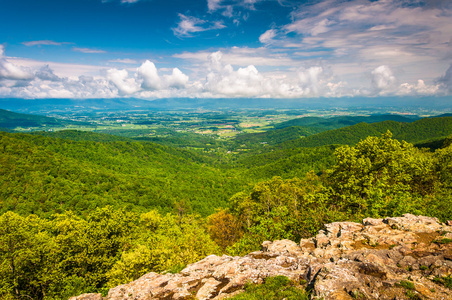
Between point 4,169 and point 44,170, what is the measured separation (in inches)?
513

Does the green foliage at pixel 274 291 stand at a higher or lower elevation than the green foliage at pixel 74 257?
higher

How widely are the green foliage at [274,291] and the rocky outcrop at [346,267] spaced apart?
2.54 ft

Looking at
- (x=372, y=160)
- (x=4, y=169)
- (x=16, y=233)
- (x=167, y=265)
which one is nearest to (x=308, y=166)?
(x=372, y=160)

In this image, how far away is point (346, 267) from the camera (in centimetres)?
1320

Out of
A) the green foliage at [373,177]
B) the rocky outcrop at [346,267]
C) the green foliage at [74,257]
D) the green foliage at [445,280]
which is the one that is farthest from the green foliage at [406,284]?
the green foliage at [74,257]

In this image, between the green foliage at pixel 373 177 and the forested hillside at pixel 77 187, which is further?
the forested hillside at pixel 77 187

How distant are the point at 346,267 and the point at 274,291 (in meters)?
5.12

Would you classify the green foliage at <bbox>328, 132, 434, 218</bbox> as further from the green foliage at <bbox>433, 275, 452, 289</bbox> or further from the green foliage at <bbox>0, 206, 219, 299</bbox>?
the green foliage at <bbox>0, 206, 219, 299</bbox>

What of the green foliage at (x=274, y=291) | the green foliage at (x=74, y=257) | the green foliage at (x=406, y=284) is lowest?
the green foliage at (x=74, y=257)

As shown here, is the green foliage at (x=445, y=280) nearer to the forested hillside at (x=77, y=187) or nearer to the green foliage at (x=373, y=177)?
the green foliage at (x=373, y=177)

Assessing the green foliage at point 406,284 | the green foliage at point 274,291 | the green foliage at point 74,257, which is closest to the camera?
the green foliage at point 406,284

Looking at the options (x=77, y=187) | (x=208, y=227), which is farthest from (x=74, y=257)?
(x=77, y=187)

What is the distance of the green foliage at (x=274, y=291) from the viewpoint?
12.2 metres

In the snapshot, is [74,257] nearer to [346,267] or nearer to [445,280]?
[346,267]
